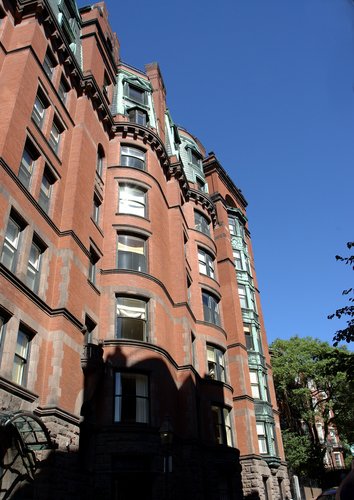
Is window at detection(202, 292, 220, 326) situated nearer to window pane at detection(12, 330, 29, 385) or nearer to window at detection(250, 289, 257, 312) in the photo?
window at detection(250, 289, 257, 312)

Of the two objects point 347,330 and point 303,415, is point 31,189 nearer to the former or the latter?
point 347,330

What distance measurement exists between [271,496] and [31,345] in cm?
2309

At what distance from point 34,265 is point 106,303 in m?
5.55

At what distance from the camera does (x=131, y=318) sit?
24.3 m

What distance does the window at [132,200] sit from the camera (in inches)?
1123

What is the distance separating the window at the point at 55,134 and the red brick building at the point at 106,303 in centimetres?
10

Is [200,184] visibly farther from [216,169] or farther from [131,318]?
[131,318]

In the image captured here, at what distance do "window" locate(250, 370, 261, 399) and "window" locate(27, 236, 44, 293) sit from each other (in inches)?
896

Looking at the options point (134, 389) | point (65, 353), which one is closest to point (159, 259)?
point (134, 389)

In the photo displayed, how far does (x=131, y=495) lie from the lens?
67.1 ft

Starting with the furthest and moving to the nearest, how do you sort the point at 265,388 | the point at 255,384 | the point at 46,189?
the point at 265,388
the point at 255,384
the point at 46,189

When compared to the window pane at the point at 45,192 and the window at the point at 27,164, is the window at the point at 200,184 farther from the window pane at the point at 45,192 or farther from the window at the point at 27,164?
the window at the point at 27,164

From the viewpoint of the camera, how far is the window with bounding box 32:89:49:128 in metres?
22.5

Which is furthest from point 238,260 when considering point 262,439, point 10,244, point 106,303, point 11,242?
point 10,244
